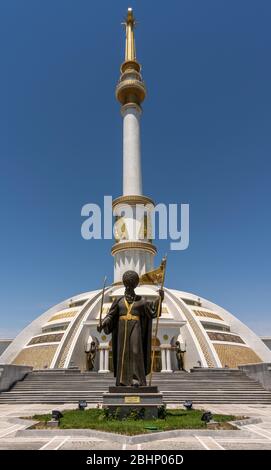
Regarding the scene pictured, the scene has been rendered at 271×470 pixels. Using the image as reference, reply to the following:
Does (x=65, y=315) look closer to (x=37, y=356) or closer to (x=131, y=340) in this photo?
(x=37, y=356)

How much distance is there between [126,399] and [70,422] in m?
1.44

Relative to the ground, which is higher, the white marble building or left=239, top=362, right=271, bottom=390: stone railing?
the white marble building

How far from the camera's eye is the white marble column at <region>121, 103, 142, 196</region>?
37.9 m

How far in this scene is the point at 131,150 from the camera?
1542 inches

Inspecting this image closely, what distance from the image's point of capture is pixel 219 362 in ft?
87.3

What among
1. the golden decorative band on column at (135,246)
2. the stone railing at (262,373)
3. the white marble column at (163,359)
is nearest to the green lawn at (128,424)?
the stone railing at (262,373)

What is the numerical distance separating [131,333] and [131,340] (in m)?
0.18

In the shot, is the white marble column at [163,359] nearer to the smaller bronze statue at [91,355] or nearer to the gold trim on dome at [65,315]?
the smaller bronze statue at [91,355]

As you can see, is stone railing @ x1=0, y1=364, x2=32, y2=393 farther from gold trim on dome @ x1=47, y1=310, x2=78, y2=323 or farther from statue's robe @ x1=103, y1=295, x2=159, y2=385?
statue's robe @ x1=103, y1=295, x2=159, y2=385

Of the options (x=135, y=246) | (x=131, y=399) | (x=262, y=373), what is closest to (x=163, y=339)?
(x=262, y=373)

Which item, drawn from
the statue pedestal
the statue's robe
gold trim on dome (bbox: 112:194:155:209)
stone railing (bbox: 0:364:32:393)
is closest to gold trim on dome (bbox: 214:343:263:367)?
stone railing (bbox: 0:364:32:393)

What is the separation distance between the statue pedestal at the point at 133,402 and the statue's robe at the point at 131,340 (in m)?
0.32

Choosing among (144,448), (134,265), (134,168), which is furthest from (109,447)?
(134,168)
